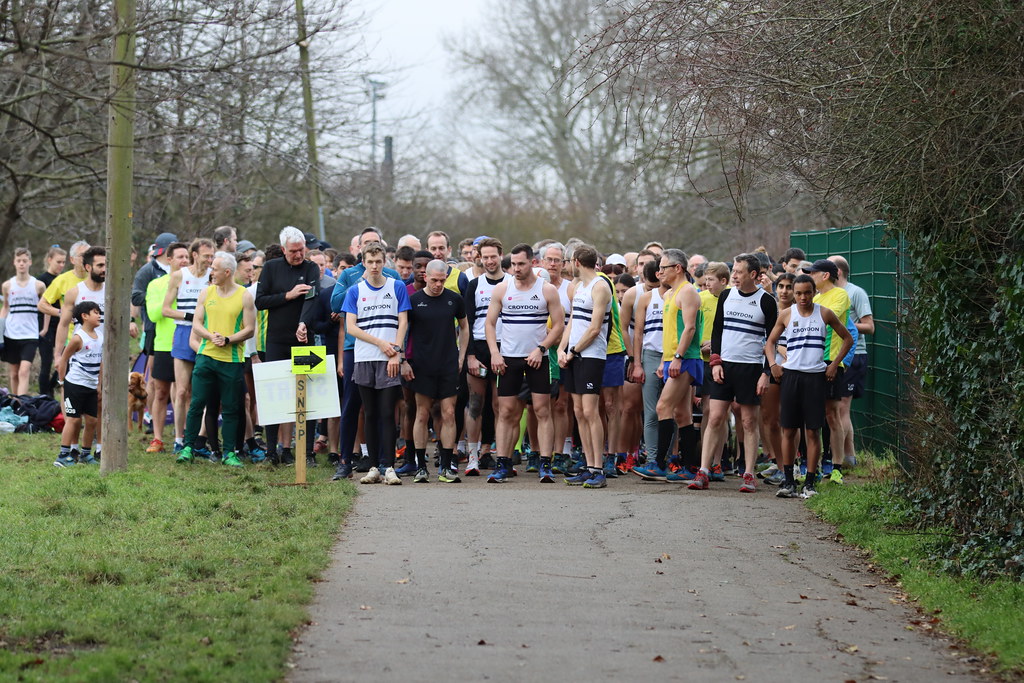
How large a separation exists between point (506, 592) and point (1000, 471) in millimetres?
3323

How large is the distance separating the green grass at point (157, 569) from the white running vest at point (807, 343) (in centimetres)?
415

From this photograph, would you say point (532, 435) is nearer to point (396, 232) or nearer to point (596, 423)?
point (596, 423)

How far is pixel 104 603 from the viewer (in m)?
7.43

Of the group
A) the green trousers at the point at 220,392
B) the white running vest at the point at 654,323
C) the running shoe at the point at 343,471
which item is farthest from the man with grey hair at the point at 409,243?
the white running vest at the point at 654,323

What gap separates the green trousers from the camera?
13.6 m

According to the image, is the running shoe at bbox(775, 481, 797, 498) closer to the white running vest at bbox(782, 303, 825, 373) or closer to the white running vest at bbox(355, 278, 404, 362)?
the white running vest at bbox(782, 303, 825, 373)

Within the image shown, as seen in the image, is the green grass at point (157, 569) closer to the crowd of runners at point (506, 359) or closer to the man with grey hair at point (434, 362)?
the man with grey hair at point (434, 362)

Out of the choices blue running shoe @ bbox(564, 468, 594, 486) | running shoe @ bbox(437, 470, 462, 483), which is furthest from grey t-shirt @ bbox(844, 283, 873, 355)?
running shoe @ bbox(437, 470, 462, 483)

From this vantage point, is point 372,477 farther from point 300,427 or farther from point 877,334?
point 877,334

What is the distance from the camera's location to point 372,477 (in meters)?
12.4

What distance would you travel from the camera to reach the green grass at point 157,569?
640 centimetres

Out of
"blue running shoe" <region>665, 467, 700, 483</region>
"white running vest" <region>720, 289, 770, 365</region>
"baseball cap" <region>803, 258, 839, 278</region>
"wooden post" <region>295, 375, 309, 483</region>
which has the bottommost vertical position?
"blue running shoe" <region>665, 467, 700, 483</region>

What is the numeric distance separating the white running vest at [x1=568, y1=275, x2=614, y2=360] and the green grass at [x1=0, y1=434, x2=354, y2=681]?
254cm

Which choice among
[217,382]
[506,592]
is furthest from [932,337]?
[217,382]
